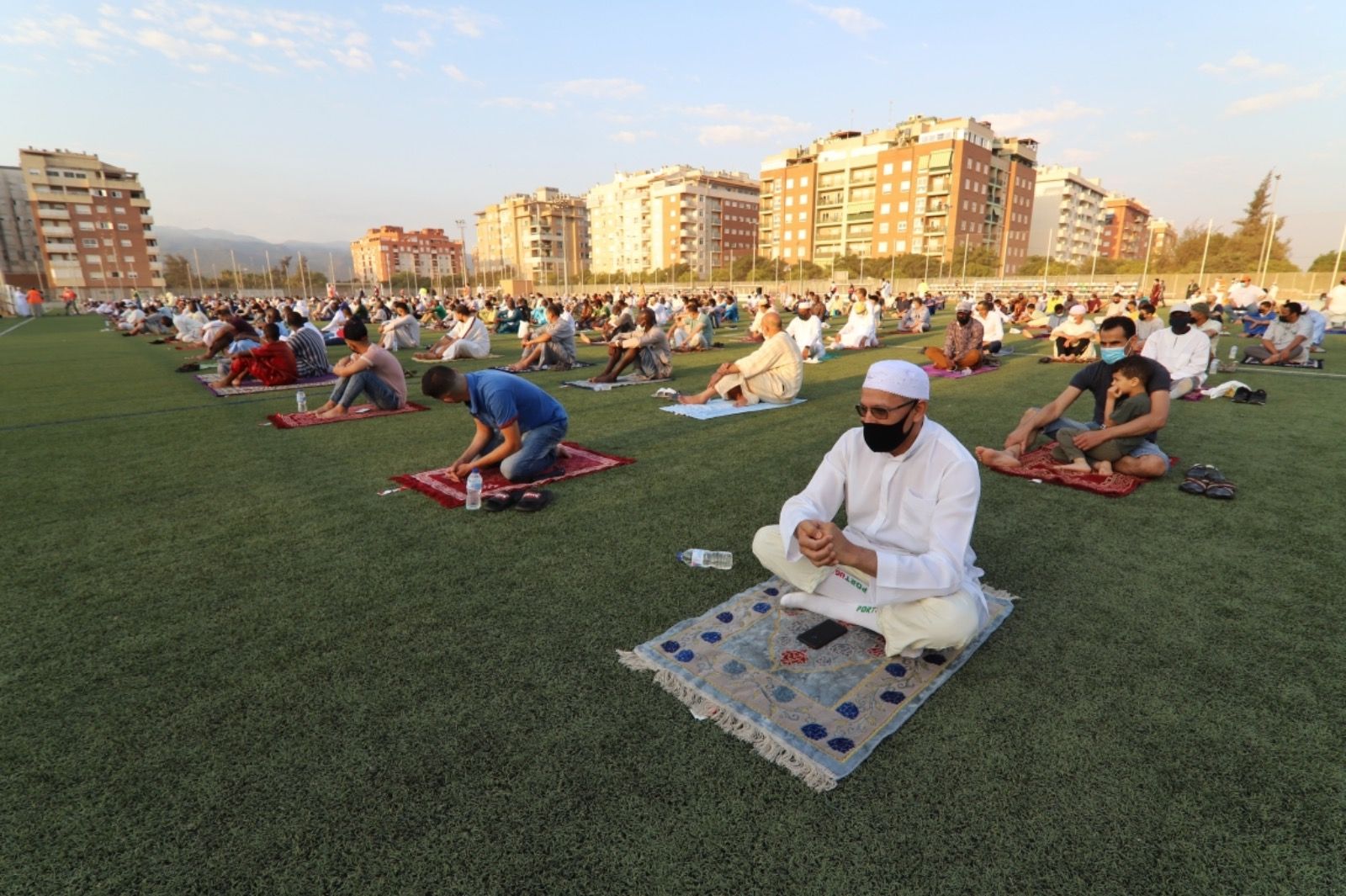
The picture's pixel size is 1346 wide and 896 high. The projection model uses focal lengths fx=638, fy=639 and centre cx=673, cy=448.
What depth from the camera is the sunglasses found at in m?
2.62

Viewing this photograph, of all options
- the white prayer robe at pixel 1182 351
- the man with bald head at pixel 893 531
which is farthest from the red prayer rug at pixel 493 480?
the white prayer robe at pixel 1182 351

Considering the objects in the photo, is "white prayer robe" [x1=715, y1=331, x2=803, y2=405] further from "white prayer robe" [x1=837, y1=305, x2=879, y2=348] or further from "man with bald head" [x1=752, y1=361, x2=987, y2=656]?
"white prayer robe" [x1=837, y1=305, x2=879, y2=348]

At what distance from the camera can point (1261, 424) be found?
731cm

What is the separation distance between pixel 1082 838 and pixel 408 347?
17466 mm

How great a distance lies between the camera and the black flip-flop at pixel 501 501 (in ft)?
15.2

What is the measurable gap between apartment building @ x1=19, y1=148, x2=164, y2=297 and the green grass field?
74477mm

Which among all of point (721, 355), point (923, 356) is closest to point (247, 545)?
point (721, 355)

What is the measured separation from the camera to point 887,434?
107 inches

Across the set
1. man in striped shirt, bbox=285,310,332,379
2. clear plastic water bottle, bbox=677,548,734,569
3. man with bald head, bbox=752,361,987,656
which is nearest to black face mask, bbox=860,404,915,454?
man with bald head, bbox=752,361,987,656

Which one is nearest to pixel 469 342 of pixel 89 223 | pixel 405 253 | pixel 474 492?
pixel 474 492

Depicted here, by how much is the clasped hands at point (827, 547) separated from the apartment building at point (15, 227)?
335 feet

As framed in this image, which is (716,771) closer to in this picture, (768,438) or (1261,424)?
(768,438)

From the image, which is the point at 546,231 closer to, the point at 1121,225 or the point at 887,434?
the point at 1121,225

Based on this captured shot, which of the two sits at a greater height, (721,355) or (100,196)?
(100,196)
